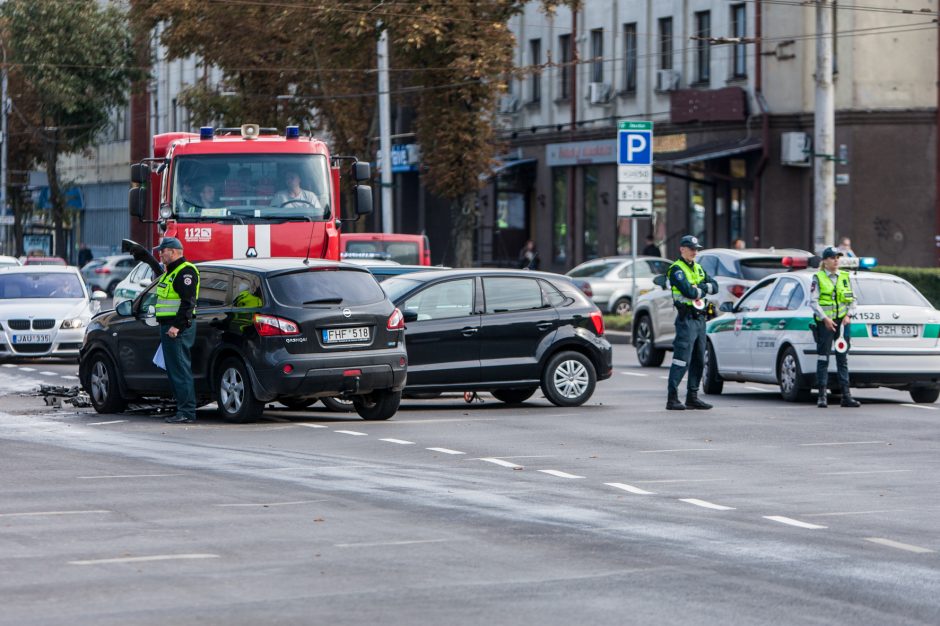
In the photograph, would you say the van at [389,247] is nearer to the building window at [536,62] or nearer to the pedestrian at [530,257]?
the pedestrian at [530,257]

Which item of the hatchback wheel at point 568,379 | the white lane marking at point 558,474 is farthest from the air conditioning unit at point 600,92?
the white lane marking at point 558,474

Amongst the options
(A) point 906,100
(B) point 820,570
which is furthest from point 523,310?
(A) point 906,100

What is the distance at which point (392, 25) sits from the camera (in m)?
40.0

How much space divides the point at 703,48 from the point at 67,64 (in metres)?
32.5

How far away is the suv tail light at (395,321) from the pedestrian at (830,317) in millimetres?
4799

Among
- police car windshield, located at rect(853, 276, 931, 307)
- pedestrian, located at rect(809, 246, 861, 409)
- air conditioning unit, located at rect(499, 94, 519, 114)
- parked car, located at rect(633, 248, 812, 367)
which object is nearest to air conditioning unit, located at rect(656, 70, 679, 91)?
air conditioning unit, located at rect(499, 94, 519, 114)

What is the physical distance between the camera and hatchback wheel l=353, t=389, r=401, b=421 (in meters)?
18.0

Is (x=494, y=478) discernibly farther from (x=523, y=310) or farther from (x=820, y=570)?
(x=523, y=310)

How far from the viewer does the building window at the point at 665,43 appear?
48.1 metres

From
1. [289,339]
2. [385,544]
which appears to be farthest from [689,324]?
[385,544]

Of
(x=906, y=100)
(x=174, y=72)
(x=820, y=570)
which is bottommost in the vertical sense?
(x=820, y=570)

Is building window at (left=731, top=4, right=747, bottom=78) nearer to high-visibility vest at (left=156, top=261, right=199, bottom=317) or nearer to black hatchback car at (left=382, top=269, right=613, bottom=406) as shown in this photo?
black hatchback car at (left=382, top=269, right=613, bottom=406)

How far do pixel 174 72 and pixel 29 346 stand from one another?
2229 inches

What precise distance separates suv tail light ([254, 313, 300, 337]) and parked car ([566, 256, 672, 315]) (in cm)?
2242
